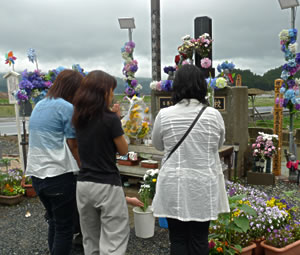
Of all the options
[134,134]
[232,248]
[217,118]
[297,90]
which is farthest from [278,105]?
[217,118]

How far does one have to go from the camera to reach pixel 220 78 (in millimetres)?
6129

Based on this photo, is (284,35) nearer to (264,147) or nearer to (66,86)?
(264,147)

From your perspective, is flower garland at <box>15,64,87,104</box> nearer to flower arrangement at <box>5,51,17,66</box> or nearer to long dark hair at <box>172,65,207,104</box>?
flower arrangement at <box>5,51,17,66</box>

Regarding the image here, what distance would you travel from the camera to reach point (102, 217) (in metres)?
2.16

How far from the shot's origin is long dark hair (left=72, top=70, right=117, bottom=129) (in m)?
2.02

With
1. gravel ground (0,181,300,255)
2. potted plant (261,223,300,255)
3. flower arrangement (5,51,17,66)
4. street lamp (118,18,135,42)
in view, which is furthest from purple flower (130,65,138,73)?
potted plant (261,223,300,255)

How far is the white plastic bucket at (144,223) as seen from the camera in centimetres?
349

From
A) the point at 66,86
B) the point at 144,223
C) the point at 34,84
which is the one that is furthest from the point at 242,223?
the point at 34,84

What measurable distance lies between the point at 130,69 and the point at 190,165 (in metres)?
7.15

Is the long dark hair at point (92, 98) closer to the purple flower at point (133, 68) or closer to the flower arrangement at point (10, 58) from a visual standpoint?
the flower arrangement at point (10, 58)

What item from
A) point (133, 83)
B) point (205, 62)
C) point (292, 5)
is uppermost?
point (292, 5)

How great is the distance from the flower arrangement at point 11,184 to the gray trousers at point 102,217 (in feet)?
10.6

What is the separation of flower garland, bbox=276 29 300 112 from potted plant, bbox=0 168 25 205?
17.3 ft

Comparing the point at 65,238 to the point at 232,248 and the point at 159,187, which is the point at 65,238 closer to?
the point at 159,187
